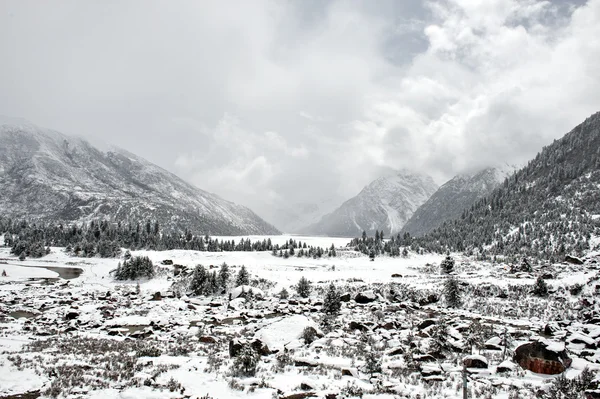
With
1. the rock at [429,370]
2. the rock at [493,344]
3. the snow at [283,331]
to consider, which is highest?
the rock at [429,370]

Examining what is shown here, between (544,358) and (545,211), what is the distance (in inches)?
5472

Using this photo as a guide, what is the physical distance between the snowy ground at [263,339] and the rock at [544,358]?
0.64 metres

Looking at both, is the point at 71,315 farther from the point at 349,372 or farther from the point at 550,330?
the point at 550,330

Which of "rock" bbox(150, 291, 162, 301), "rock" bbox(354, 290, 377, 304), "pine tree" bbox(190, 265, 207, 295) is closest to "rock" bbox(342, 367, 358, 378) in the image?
"rock" bbox(354, 290, 377, 304)

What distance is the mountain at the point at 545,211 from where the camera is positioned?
101 m

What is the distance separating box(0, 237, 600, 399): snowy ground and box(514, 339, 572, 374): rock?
636 mm

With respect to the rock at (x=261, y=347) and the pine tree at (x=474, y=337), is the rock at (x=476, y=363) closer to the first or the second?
the pine tree at (x=474, y=337)

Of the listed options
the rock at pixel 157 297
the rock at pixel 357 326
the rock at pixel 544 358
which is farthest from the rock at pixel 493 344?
the rock at pixel 157 297

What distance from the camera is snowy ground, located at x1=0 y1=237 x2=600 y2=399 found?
1419 centimetres

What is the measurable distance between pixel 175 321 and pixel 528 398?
94.3 ft

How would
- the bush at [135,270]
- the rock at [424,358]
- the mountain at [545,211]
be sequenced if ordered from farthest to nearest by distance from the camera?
the mountain at [545,211] < the bush at [135,270] < the rock at [424,358]

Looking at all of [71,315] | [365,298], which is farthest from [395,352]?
[71,315]

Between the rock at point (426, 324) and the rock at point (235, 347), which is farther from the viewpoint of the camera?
the rock at point (426, 324)

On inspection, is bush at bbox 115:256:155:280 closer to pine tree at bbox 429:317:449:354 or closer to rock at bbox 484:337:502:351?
pine tree at bbox 429:317:449:354
